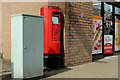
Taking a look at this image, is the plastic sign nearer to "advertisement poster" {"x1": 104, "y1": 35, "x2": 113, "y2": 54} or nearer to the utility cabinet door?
the utility cabinet door

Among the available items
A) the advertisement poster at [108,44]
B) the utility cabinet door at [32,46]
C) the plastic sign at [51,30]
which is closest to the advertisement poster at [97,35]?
the advertisement poster at [108,44]

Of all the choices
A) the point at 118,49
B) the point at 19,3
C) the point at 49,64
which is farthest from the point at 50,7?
the point at 118,49

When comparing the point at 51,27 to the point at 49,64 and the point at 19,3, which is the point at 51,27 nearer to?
the point at 49,64

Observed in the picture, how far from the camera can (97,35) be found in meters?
8.65

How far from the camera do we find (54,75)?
523cm

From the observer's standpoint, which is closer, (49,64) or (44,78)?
(44,78)

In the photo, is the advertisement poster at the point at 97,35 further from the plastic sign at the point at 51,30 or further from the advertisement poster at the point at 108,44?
the plastic sign at the point at 51,30

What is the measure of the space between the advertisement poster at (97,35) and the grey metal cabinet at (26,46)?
13.9 ft

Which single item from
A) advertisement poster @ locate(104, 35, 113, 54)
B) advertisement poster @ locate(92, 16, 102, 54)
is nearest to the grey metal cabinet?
advertisement poster @ locate(92, 16, 102, 54)

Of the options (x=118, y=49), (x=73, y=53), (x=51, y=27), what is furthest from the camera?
(x=118, y=49)

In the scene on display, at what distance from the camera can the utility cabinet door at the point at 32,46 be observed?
4488mm

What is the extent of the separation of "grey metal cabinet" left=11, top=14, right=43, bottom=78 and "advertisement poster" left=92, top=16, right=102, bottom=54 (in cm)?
424

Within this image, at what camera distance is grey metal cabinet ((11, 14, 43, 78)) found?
4453 millimetres

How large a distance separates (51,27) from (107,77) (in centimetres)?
257
